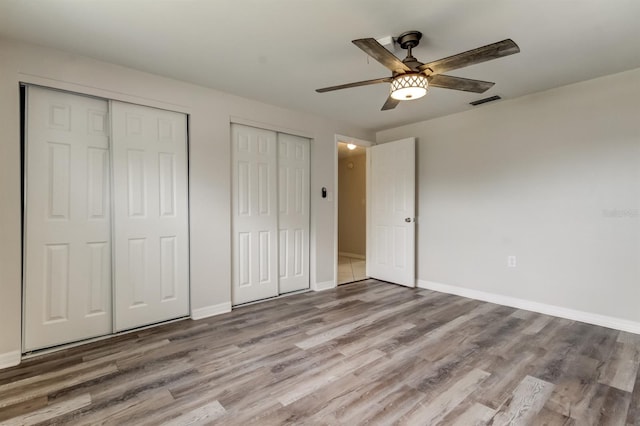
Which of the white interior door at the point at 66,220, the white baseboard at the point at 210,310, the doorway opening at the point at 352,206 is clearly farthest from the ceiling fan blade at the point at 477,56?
the doorway opening at the point at 352,206

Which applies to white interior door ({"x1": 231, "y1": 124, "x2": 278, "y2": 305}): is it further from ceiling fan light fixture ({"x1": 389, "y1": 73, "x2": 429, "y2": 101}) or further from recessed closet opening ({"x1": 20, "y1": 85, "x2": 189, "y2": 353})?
ceiling fan light fixture ({"x1": 389, "y1": 73, "x2": 429, "y2": 101})

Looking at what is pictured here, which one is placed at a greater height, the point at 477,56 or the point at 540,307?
the point at 477,56

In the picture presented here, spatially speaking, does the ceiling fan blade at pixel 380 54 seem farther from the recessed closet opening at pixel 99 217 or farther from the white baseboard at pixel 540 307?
the white baseboard at pixel 540 307

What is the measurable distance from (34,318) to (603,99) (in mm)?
5119

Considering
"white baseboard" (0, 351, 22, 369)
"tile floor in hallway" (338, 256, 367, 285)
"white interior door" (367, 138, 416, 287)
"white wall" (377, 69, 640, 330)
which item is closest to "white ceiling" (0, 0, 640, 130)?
"white wall" (377, 69, 640, 330)

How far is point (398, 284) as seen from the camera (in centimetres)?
427

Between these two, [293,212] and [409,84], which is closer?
[409,84]

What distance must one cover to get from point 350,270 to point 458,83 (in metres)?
3.78

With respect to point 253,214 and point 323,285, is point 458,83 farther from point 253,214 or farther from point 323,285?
point 323,285

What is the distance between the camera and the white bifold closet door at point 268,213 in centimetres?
335

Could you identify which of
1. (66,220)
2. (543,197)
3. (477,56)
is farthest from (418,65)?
(66,220)

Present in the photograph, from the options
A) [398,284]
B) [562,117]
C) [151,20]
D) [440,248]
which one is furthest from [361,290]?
[151,20]

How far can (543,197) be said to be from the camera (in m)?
3.14

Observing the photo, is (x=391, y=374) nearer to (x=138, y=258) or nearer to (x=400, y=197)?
(x=138, y=258)
